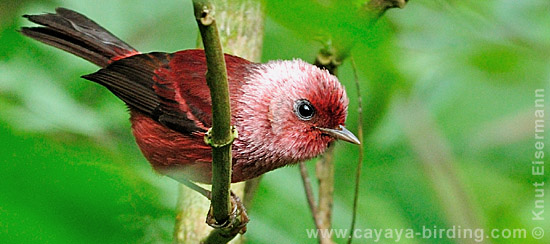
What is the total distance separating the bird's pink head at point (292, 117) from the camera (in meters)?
3.49

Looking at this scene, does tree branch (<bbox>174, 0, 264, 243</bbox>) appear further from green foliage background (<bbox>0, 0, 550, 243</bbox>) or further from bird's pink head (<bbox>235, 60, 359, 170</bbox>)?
bird's pink head (<bbox>235, 60, 359, 170</bbox>)

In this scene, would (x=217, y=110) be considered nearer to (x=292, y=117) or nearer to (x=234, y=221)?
(x=234, y=221)

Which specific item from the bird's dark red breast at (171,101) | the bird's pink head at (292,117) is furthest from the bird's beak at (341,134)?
the bird's dark red breast at (171,101)

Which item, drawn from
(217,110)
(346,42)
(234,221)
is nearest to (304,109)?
(234,221)

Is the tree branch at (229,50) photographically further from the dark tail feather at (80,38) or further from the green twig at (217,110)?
the green twig at (217,110)

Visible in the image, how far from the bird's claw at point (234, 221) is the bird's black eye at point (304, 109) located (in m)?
0.59

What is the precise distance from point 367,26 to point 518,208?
2.95 m

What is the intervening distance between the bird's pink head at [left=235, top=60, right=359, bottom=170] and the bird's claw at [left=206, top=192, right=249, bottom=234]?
0.29 metres

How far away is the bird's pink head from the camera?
3488mm

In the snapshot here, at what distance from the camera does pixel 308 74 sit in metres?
3.57

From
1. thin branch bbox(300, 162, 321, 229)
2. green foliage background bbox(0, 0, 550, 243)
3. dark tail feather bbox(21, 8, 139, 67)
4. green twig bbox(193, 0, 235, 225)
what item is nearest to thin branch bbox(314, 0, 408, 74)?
green foliage background bbox(0, 0, 550, 243)

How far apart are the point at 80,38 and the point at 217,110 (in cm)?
259

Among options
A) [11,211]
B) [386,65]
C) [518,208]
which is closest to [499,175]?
[518,208]

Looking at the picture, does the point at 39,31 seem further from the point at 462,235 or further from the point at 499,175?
the point at 499,175
